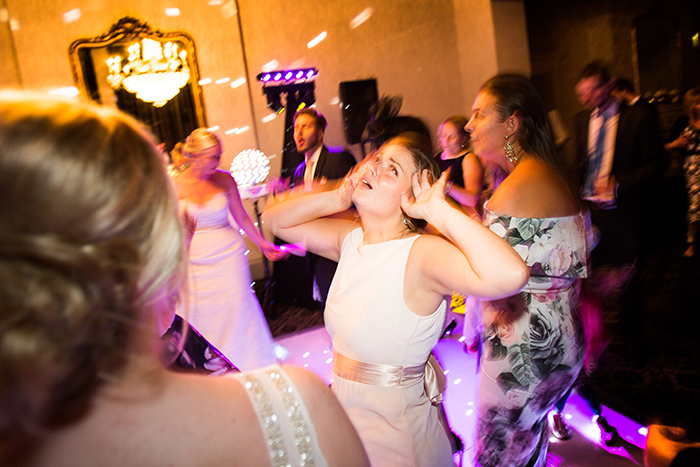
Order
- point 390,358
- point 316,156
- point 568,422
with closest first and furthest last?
1. point 390,358
2. point 568,422
3. point 316,156

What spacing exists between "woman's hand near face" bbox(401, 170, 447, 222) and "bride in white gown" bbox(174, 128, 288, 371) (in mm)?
1844

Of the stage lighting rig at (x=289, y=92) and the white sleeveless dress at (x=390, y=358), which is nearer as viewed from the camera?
the white sleeveless dress at (x=390, y=358)

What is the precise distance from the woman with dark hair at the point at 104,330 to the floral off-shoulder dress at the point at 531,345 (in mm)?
1022

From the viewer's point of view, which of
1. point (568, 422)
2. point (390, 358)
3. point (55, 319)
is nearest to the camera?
point (55, 319)

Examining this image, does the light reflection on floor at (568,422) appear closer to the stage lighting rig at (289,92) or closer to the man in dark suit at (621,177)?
the man in dark suit at (621,177)

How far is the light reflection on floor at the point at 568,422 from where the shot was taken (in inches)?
77.9

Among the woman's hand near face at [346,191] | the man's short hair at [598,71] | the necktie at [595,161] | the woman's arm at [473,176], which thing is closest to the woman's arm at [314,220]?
the woman's hand near face at [346,191]

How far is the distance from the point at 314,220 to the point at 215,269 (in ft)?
4.72

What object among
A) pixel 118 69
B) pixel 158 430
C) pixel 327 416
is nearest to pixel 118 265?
pixel 158 430

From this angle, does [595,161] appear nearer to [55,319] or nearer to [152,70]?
[55,319]

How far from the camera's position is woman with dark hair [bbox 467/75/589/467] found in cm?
144

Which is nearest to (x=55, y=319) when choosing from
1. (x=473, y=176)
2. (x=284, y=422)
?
(x=284, y=422)

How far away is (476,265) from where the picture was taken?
1057 mm

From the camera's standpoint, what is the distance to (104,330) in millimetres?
450
